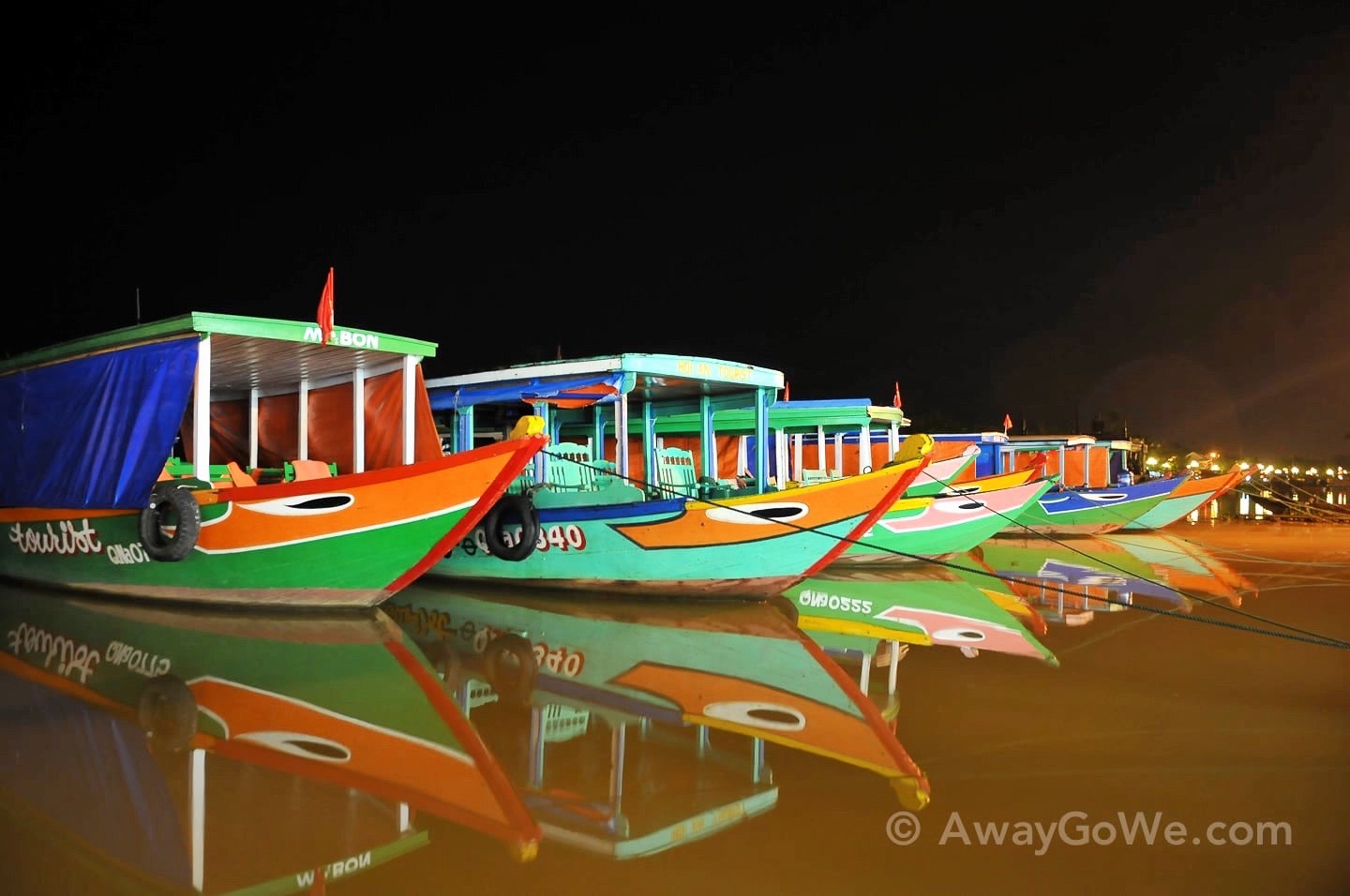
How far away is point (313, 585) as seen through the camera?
8.09 metres

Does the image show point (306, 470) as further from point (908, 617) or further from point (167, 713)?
point (908, 617)

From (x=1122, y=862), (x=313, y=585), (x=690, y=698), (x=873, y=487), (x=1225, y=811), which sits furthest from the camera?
(x=873, y=487)

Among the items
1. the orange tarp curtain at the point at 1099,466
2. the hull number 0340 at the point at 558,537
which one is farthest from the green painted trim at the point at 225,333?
the orange tarp curtain at the point at 1099,466

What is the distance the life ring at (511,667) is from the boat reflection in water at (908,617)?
2.19m

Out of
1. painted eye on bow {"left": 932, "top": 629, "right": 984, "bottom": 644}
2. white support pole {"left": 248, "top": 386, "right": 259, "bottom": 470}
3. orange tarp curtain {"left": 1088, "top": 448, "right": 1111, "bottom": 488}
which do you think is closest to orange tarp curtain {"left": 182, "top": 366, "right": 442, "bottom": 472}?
white support pole {"left": 248, "top": 386, "right": 259, "bottom": 470}

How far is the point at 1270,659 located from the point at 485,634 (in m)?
5.95

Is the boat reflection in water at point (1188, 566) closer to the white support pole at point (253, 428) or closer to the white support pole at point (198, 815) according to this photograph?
the white support pole at point (198, 815)

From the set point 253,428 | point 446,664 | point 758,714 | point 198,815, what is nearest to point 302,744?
point 198,815

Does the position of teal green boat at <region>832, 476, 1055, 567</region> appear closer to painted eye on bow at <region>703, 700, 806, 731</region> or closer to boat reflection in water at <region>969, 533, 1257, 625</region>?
boat reflection in water at <region>969, 533, 1257, 625</region>

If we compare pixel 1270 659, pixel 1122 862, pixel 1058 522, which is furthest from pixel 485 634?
pixel 1058 522

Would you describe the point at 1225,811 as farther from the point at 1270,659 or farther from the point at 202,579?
the point at 202,579

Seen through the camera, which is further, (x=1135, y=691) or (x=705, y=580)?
(x=705, y=580)

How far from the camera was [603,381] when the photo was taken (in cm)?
984

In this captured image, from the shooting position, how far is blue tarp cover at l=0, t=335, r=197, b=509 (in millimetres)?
7973
